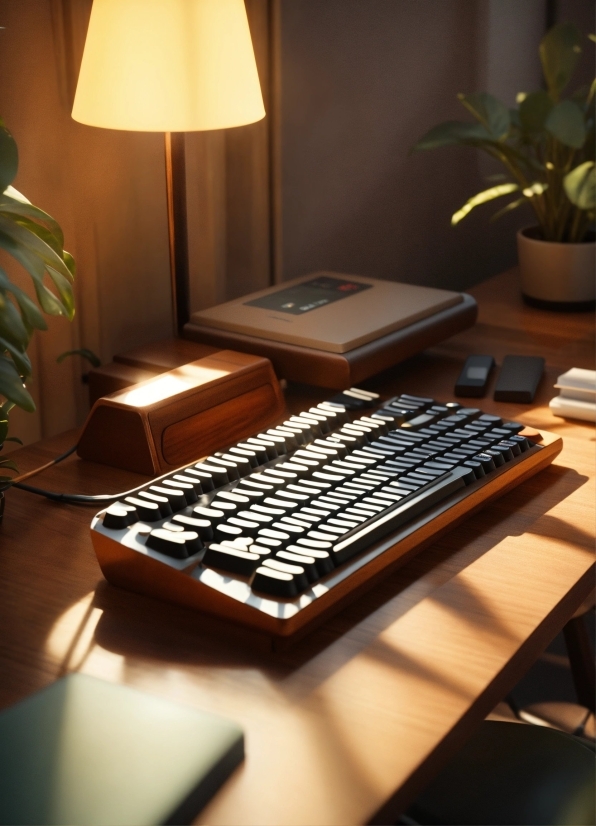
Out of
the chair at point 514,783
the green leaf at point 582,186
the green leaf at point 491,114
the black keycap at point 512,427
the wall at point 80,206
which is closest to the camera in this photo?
the chair at point 514,783

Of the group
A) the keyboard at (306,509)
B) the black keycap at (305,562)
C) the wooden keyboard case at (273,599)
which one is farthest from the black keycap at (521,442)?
the black keycap at (305,562)

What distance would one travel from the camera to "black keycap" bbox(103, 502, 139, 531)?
77 cm

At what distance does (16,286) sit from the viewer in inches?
30.8

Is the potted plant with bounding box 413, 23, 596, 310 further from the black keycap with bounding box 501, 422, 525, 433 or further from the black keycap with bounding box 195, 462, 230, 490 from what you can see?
the black keycap with bounding box 195, 462, 230, 490

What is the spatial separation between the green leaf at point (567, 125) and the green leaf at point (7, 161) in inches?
39.2

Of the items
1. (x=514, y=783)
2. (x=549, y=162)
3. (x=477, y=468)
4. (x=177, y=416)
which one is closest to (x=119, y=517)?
(x=177, y=416)

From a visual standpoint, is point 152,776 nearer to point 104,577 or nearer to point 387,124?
point 104,577

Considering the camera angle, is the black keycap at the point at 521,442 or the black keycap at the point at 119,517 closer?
the black keycap at the point at 119,517

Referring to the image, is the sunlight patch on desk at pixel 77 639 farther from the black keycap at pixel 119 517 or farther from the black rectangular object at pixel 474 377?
the black rectangular object at pixel 474 377

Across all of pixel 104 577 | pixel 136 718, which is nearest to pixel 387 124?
pixel 104 577

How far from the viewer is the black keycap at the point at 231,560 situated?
A: 2.34 ft

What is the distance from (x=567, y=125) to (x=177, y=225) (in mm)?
671

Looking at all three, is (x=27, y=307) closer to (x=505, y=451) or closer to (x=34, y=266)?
(x=34, y=266)

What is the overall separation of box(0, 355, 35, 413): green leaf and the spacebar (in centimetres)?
26
